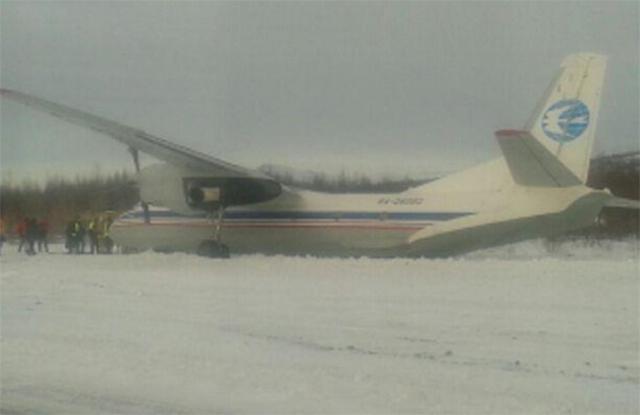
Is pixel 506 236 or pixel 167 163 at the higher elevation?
pixel 167 163

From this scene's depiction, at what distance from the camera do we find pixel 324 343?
38.0 ft

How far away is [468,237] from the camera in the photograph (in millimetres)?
24312

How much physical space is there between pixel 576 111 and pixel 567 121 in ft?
1.01

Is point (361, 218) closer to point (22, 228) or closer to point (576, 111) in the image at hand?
point (576, 111)

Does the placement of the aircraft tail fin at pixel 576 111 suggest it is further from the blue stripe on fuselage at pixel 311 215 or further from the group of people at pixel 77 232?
the group of people at pixel 77 232

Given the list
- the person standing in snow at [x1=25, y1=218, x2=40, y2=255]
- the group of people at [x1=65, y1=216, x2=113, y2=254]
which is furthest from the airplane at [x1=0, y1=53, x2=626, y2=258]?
the person standing in snow at [x1=25, y1=218, x2=40, y2=255]

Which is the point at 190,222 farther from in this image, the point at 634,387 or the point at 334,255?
the point at 634,387

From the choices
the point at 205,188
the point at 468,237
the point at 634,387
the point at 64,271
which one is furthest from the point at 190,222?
the point at 634,387

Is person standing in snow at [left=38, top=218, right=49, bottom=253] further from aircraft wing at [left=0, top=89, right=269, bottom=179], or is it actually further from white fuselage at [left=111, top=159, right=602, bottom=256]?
aircraft wing at [left=0, top=89, right=269, bottom=179]

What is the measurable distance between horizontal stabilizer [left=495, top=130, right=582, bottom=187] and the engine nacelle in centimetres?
799

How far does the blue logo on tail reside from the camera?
23250 millimetres

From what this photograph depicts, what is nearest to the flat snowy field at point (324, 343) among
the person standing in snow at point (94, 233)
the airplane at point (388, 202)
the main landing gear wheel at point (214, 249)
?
the airplane at point (388, 202)

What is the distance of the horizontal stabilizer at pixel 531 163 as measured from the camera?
19938 millimetres

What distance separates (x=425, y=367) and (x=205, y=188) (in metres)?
17.5
